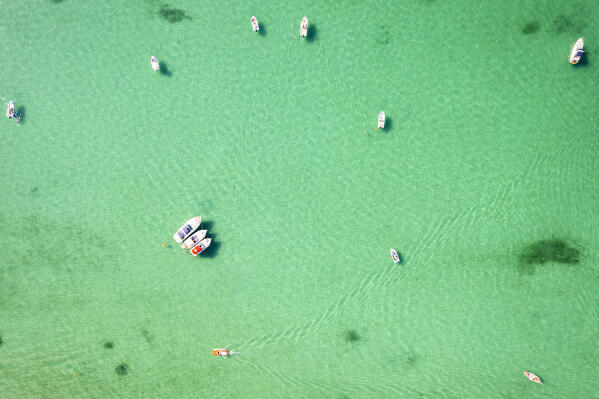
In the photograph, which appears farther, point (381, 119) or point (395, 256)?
point (395, 256)

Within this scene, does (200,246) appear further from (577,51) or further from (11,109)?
(577,51)

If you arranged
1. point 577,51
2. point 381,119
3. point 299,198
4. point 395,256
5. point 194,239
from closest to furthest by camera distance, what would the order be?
point 577,51
point 381,119
point 395,256
point 194,239
point 299,198

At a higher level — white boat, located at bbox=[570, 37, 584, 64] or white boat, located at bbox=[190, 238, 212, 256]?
white boat, located at bbox=[570, 37, 584, 64]

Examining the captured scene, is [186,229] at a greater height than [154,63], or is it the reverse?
[154,63]

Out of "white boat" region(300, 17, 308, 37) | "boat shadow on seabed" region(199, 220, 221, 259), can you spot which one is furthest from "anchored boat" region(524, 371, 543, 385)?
"white boat" region(300, 17, 308, 37)

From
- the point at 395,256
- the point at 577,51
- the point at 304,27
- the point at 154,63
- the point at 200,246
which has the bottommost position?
the point at 200,246

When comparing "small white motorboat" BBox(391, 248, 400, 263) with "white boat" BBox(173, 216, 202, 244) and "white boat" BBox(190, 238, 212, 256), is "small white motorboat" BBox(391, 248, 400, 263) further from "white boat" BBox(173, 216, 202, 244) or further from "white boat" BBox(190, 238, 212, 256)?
"white boat" BBox(173, 216, 202, 244)

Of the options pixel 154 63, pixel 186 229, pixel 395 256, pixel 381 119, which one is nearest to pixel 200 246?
pixel 186 229
